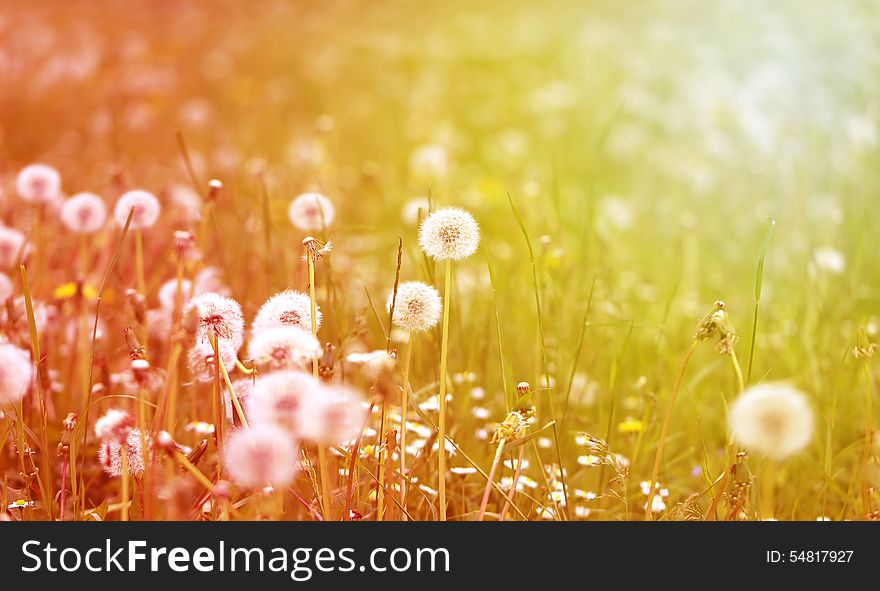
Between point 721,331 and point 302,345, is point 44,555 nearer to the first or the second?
point 302,345

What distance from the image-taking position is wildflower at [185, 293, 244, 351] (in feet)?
3.21

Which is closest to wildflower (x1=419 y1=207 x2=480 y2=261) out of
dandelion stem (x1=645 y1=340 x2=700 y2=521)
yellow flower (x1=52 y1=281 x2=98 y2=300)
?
dandelion stem (x1=645 y1=340 x2=700 y2=521)

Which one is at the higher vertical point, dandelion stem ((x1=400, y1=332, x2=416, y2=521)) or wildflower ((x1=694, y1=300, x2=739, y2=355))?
wildflower ((x1=694, y1=300, x2=739, y2=355))

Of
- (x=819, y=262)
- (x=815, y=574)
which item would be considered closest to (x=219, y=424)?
(x=815, y=574)

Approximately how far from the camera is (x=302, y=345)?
0.86 meters

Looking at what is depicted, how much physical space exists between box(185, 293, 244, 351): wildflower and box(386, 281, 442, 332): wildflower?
0.18m

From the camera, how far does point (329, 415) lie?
83 cm

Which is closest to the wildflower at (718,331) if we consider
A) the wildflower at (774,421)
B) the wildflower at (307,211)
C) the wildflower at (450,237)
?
the wildflower at (774,421)

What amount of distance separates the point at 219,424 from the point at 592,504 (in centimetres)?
68

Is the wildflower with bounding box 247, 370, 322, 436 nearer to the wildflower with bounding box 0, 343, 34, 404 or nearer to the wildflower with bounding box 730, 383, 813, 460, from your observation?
the wildflower with bounding box 0, 343, 34, 404

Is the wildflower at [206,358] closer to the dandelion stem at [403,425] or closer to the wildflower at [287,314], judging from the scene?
the wildflower at [287,314]

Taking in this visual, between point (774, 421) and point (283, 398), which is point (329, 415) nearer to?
point (283, 398)

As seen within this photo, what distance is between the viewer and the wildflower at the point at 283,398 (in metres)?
0.81

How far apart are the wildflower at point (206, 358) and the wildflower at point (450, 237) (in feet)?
0.90
